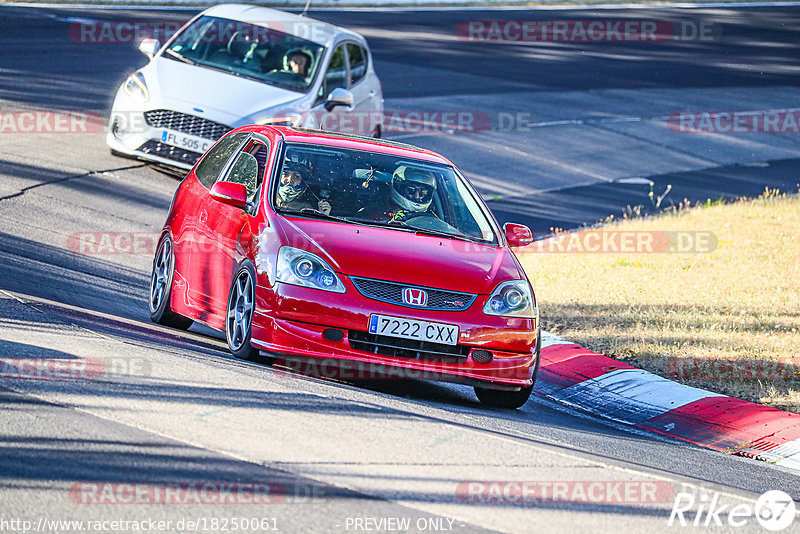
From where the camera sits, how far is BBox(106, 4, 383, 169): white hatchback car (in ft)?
47.0

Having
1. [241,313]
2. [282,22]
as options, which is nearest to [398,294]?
[241,313]

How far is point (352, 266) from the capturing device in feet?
25.4

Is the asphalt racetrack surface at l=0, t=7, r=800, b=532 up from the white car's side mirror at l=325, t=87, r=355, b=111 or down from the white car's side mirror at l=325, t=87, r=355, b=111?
down

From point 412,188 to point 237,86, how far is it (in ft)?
21.2

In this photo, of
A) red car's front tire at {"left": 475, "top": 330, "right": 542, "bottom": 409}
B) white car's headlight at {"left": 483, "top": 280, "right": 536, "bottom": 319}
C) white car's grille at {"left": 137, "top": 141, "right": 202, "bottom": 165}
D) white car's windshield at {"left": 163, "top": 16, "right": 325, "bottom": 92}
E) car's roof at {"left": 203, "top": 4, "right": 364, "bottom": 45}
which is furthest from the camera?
car's roof at {"left": 203, "top": 4, "right": 364, "bottom": 45}

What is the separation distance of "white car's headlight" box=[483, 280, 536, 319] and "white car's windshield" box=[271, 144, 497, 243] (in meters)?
0.64

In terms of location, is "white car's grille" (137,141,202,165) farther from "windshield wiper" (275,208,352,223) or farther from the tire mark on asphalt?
"windshield wiper" (275,208,352,223)

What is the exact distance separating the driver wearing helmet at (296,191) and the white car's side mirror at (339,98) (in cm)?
640

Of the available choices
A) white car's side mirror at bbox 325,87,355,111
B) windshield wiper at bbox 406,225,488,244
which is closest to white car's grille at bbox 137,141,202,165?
white car's side mirror at bbox 325,87,355,111

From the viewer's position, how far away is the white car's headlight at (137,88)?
47.9 ft

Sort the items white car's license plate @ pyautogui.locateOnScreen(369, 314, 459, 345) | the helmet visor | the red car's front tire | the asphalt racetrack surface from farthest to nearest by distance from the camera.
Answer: the helmet visor → the red car's front tire → white car's license plate @ pyautogui.locateOnScreen(369, 314, 459, 345) → the asphalt racetrack surface

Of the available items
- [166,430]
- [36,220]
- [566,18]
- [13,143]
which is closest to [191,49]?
[13,143]

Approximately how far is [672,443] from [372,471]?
10.6 ft

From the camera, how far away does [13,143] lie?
1524cm
